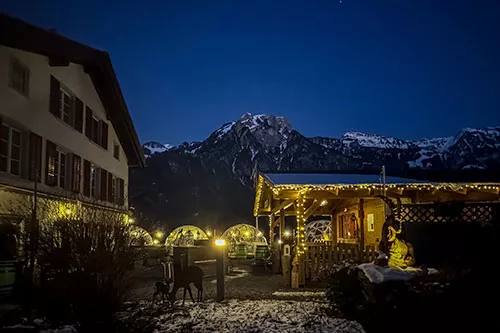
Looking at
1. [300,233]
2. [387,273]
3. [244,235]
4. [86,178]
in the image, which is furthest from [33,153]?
[244,235]

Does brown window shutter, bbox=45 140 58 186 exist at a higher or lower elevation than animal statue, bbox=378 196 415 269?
higher

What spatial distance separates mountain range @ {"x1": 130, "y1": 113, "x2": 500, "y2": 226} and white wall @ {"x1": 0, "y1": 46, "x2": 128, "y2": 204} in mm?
28309

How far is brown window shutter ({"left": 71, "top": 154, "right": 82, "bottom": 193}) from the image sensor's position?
18.8m

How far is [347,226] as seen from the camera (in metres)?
24.7

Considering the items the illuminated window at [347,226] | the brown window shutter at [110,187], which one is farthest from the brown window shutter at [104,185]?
the illuminated window at [347,226]

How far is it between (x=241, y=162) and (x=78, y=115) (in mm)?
73722

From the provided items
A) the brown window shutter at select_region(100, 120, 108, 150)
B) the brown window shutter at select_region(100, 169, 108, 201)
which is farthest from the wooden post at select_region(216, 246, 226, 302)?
the brown window shutter at select_region(100, 120, 108, 150)

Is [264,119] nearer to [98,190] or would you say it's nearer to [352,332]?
[98,190]

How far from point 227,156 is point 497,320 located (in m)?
88.3

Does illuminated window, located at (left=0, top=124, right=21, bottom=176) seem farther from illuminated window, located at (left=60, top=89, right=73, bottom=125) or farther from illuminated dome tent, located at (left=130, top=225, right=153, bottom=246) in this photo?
illuminated dome tent, located at (left=130, top=225, right=153, bottom=246)

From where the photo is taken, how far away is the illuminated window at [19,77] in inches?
562

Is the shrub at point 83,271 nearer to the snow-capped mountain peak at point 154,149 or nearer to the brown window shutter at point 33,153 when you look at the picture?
the brown window shutter at point 33,153

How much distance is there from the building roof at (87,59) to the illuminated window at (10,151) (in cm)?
252

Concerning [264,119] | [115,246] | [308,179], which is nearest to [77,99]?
[308,179]
